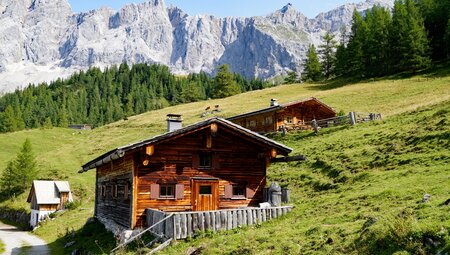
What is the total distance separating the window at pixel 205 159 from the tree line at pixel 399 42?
69913 millimetres

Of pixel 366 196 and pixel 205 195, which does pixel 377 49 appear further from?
pixel 366 196

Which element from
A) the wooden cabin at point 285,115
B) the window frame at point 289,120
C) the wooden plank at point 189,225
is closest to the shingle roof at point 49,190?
the wooden cabin at point 285,115

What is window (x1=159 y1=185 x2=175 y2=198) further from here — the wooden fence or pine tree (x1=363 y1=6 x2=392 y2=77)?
pine tree (x1=363 y1=6 x2=392 y2=77)

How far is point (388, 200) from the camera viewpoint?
61.5ft

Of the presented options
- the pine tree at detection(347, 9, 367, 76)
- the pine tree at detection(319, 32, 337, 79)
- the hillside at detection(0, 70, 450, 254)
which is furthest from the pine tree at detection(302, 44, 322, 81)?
the hillside at detection(0, 70, 450, 254)

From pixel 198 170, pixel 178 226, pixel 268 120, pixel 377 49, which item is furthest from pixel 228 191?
pixel 377 49

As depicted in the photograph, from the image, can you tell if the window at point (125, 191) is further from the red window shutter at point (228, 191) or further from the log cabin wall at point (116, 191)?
the red window shutter at point (228, 191)

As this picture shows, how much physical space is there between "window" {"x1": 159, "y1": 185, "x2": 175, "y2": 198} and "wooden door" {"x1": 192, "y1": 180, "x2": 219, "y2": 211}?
1219 mm

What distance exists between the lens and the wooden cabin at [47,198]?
180 ft

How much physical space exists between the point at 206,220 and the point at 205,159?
5658 mm

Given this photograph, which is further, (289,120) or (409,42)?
(409,42)

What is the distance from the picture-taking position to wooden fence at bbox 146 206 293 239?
19828 millimetres

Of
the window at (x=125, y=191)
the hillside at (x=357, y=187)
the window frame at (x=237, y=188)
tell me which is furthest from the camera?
the window frame at (x=237, y=188)

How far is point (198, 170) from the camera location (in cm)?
2495
